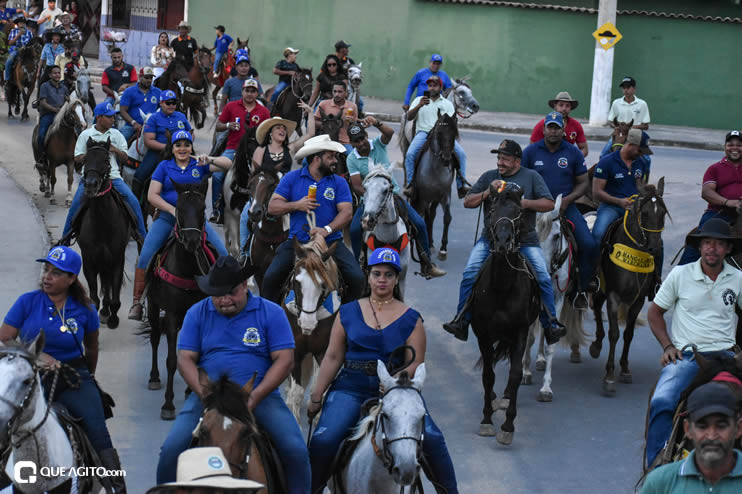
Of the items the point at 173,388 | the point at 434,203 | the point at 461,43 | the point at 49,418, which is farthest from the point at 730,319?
the point at 461,43

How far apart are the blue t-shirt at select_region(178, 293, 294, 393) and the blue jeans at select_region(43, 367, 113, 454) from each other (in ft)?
2.98

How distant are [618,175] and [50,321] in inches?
300

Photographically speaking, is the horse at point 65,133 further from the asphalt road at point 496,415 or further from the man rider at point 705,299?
the man rider at point 705,299

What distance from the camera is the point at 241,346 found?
741 cm

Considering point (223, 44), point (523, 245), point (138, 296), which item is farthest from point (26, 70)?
point (523, 245)

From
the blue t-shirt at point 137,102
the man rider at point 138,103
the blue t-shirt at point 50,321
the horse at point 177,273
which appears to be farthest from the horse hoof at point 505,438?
→ the blue t-shirt at point 137,102

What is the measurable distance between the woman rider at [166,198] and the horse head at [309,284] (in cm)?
215

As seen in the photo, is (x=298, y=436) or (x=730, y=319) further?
(x=730, y=319)

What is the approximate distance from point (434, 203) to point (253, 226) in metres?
4.70

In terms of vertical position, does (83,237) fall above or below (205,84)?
below

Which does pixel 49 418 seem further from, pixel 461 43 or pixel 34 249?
pixel 461 43

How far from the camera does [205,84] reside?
29.4m

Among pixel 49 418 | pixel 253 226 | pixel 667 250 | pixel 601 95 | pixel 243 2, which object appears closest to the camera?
pixel 49 418

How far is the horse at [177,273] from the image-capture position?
11172mm
